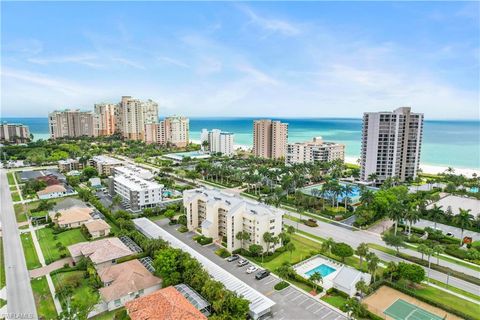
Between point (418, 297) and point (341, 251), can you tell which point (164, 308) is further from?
point (418, 297)

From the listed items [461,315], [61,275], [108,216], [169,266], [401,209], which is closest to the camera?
[461,315]

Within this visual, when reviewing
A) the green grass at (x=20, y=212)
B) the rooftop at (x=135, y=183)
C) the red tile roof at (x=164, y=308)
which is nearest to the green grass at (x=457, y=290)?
the red tile roof at (x=164, y=308)

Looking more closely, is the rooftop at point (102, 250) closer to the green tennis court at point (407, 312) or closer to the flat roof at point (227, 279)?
the flat roof at point (227, 279)

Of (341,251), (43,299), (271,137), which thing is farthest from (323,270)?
(271,137)

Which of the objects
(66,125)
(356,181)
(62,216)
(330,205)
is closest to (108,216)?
(62,216)

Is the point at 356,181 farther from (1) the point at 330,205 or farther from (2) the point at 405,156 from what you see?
(1) the point at 330,205

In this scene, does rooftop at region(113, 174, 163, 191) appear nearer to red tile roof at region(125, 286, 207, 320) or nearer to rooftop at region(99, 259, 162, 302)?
rooftop at region(99, 259, 162, 302)
